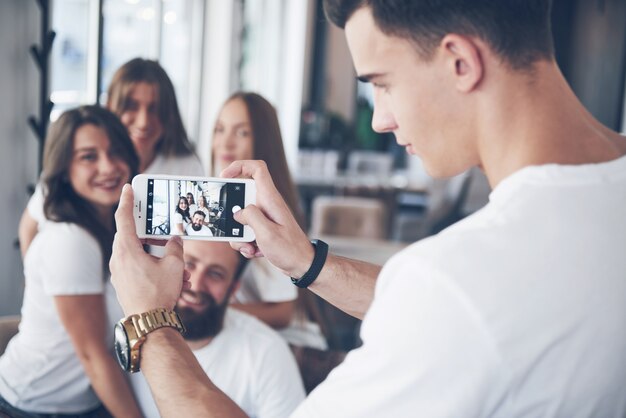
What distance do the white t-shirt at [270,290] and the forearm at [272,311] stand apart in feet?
0.07

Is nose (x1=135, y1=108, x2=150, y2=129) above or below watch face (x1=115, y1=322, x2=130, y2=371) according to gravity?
above

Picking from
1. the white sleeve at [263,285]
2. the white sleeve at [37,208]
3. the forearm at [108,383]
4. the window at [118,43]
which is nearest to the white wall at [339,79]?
the window at [118,43]

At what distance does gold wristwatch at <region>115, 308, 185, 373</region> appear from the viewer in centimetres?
110

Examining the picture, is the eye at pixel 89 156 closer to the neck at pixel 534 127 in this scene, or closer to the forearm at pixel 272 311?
the forearm at pixel 272 311

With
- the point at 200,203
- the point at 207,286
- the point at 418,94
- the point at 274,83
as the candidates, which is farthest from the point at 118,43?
the point at 274,83

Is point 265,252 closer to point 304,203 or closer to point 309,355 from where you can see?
point 309,355

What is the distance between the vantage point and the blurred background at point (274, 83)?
262 centimetres

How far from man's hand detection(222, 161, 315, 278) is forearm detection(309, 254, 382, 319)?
1.6 inches

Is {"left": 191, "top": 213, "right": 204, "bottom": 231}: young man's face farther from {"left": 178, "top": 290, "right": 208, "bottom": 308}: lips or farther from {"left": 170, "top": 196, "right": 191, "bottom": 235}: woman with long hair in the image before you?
{"left": 178, "top": 290, "right": 208, "bottom": 308}: lips

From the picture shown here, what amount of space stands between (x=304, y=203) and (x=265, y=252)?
613 cm

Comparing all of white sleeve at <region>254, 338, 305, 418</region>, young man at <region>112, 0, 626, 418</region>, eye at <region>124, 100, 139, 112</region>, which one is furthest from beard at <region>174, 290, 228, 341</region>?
young man at <region>112, 0, 626, 418</region>

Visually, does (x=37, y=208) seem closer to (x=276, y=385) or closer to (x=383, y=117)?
(x=276, y=385)

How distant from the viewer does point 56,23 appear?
2959 millimetres

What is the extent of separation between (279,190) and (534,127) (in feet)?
5.76
